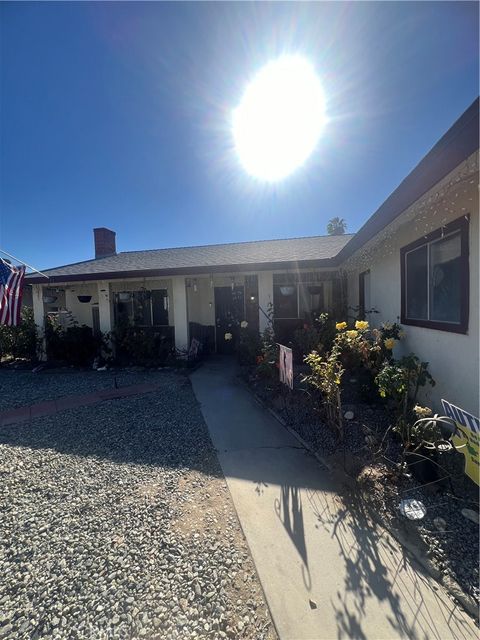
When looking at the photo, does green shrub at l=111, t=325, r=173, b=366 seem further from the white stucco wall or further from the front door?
the white stucco wall

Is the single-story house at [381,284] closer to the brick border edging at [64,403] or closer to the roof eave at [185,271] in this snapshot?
the roof eave at [185,271]

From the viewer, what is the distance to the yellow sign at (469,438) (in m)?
1.83

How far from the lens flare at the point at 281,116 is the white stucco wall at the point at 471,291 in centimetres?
241

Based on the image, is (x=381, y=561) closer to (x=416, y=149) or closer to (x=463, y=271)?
(x=463, y=271)

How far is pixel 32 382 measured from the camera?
6.71 metres

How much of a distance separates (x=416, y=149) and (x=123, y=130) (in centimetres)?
583

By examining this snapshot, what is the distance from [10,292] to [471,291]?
6.97m

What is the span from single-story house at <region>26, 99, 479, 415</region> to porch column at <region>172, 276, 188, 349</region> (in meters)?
0.03

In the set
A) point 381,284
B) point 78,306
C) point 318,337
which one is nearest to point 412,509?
point 318,337

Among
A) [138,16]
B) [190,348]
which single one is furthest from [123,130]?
[190,348]

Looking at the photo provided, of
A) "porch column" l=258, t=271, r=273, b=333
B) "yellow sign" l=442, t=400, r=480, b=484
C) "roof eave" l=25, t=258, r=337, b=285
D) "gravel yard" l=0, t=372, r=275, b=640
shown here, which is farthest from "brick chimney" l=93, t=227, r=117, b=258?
"yellow sign" l=442, t=400, r=480, b=484

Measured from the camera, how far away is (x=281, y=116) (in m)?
4.88

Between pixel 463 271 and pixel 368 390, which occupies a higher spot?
pixel 463 271

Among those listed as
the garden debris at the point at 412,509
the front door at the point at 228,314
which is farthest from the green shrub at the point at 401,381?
the front door at the point at 228,314
